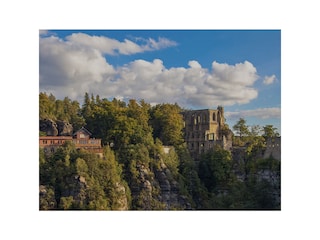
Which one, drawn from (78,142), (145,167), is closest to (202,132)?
(145,167)

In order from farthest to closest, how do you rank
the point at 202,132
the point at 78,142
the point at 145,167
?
the point at 202,132 → the point at 145,167 → the point at 78,142

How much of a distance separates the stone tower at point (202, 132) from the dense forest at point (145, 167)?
0.19m

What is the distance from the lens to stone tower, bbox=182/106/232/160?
12.4 m

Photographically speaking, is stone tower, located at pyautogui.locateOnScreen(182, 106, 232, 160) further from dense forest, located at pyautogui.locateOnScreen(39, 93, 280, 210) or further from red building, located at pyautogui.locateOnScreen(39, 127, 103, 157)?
red building, located at pyautogui.locateOnScreen(39, 127, 103, 157)

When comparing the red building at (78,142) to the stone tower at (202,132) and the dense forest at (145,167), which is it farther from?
the stone tower at (202,132)

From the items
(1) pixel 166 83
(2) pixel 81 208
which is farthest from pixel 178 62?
(2) pixel 81 208

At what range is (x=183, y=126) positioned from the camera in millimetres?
12656

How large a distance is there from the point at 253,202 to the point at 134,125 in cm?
343

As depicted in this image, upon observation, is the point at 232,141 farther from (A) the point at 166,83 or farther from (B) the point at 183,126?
(A) the point at 166,83

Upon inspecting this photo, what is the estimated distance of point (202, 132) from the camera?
41.3 feet

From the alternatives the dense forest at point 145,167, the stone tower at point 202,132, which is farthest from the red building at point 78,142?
the stone tower at point 202,132

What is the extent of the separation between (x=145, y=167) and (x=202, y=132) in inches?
70.0

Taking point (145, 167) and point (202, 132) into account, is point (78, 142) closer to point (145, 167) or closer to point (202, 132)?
point (145, 167)

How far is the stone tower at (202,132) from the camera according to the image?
488 inches
